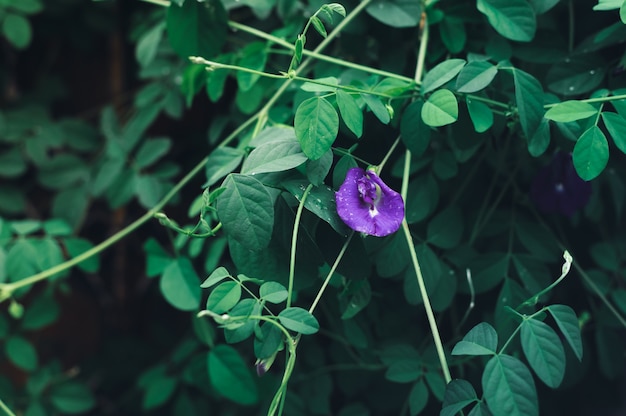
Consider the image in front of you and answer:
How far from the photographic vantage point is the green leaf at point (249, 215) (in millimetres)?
723

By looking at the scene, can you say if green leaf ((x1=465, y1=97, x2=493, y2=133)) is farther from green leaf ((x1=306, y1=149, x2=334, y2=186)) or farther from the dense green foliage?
green leaf ((x1=306, y1=149, x2=334, y2=186))

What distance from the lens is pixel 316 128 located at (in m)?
0.73

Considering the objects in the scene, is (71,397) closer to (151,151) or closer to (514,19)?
(151,151)

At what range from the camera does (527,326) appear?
29.4 inches

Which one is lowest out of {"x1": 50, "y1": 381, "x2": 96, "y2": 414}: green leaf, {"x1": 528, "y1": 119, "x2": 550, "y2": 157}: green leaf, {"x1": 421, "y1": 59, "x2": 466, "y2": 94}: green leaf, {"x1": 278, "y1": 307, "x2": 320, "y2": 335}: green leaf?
{"x1": 50, "y1": 381, "x2": 96, "y2": 414}: green leaf

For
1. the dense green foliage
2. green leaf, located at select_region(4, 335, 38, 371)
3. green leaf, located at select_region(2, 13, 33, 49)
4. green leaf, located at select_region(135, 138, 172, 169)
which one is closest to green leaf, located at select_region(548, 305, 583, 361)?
the dense green foliage

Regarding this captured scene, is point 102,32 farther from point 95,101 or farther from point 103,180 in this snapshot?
point 103,180

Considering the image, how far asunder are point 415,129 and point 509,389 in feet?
1.13

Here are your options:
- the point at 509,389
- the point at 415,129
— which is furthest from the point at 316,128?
the point at 509,389

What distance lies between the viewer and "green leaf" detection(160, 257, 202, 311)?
1.01m

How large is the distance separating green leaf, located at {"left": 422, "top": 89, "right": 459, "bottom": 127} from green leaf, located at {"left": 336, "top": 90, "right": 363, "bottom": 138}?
3.5 inches

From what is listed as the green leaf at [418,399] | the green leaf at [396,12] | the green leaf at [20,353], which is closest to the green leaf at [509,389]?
the green leaf at [418,399]

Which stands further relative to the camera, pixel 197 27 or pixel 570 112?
pixel 197 27

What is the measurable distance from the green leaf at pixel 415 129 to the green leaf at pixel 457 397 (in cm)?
30
